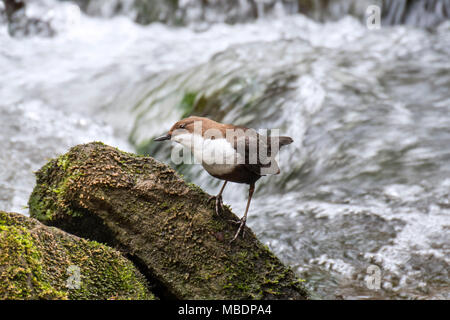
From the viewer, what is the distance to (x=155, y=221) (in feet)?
8.54

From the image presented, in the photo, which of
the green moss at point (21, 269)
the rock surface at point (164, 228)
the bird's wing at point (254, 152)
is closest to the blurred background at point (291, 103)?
the rock surface at point (164, 228)

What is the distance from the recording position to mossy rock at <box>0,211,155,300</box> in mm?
2051

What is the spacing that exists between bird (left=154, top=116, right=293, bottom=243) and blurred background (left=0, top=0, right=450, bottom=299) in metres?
1.37

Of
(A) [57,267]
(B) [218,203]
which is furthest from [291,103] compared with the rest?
(A) [57,267]

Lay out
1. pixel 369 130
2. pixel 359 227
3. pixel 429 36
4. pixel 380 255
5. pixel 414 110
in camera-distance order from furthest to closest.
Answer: pixel 429 36
pixel 414 110
pixel 369 130
pixel 359 227
pixel 380 255

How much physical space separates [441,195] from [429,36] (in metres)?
5.34

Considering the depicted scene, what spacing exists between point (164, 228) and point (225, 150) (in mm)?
507

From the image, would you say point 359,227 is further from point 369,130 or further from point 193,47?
point 193,47

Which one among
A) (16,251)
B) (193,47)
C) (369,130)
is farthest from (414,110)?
(16,251)

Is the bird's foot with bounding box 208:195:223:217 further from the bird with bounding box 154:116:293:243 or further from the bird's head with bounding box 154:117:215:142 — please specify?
the bird's head with bounding box 154:117:215:142

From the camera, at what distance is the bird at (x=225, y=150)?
8.41 ft

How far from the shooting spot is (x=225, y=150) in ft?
8.43

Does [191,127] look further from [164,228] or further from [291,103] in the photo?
[291,103]

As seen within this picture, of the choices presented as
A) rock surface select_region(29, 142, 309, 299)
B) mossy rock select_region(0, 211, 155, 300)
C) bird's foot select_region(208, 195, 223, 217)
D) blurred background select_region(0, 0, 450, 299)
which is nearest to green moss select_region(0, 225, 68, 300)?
mossy rock select_region(0, 211, 155, 300)
